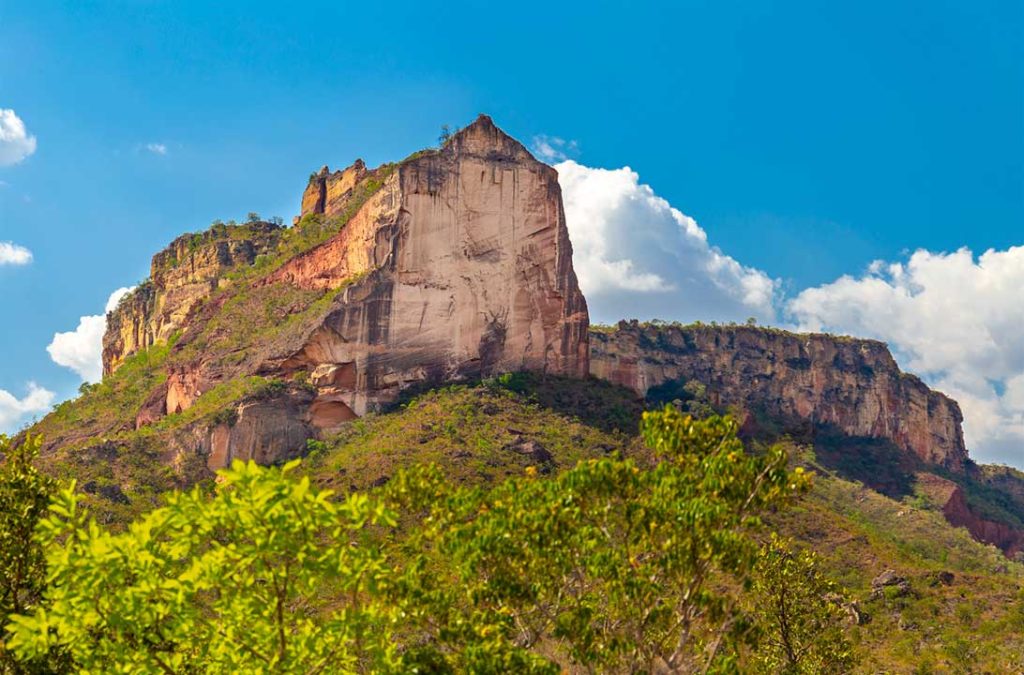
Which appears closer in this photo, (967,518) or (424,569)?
(424,569)

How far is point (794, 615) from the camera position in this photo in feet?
87.4

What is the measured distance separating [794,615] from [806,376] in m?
125

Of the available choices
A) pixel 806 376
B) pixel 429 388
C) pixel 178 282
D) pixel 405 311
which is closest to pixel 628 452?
pixel 429 388

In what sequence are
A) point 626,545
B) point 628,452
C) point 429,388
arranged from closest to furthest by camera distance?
point 626,545, point 628,452, point 429,388

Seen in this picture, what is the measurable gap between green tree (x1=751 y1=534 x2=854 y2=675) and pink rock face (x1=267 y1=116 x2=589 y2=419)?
49322 mm

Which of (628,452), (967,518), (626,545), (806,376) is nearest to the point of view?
(626,545)

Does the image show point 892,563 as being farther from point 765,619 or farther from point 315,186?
point 315,186

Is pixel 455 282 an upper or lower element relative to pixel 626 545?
upper

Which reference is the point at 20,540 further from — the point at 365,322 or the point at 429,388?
the point at 429,388

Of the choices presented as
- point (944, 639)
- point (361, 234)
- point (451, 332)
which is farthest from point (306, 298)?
A: point (944, 639)

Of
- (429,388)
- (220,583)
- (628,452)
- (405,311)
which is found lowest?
(220,583)

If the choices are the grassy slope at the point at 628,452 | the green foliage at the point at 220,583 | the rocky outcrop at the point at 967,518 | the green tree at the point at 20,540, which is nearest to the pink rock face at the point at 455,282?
the grassy slope at the point at 628,452

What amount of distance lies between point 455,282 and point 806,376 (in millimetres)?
83572

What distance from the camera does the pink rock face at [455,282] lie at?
74625 mm
